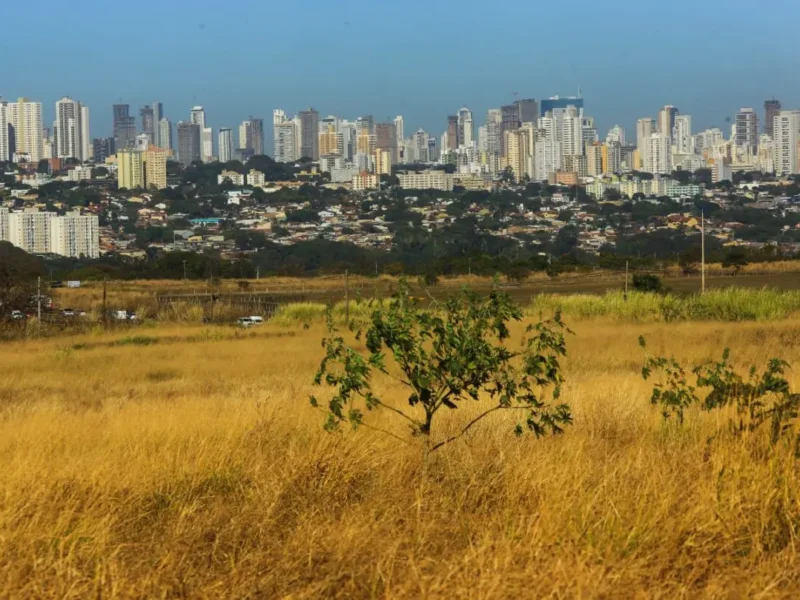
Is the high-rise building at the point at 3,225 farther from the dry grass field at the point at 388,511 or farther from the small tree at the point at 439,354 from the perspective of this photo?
the small tree at the point at 439,354

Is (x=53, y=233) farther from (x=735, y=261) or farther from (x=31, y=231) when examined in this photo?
(x=735, y=261)

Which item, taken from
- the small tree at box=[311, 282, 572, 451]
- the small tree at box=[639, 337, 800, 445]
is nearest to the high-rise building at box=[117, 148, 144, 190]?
the small tree at box=[639, 337, 800, 445]

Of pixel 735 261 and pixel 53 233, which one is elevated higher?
pixel 53 233

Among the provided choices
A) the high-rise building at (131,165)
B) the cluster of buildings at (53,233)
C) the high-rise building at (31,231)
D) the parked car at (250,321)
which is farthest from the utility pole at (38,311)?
the high-rise building at (131,165)

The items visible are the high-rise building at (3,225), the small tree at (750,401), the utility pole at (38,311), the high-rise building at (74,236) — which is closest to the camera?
the small tree at (750,401)

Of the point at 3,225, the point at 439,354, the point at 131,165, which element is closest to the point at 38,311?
the point at 439,354

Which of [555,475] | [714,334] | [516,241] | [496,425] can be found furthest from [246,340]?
[516,241]
